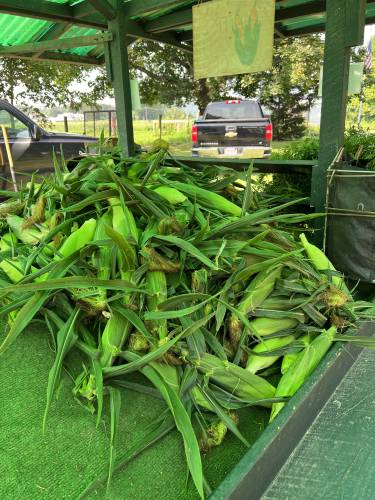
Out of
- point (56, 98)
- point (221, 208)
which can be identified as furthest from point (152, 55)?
point (221, 208)

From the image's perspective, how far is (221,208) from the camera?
1.71 metres

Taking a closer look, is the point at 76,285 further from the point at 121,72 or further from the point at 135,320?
the point at 121,72

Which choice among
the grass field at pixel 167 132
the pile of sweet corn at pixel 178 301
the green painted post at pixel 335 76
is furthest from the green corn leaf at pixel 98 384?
the grass field at pixel 167 132

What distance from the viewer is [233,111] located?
12.6m

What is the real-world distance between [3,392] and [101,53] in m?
4.43

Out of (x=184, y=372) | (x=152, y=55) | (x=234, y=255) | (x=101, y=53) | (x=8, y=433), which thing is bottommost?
(x=8, y=433)

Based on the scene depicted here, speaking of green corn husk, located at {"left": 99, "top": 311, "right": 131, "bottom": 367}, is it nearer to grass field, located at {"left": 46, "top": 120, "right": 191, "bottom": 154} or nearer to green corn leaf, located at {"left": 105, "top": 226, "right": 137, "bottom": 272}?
green corn leaf, located at {"left": 105, "top": 226, "right": 137, "bottom": 272}

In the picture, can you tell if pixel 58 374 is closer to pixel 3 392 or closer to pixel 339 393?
pixel 3 392

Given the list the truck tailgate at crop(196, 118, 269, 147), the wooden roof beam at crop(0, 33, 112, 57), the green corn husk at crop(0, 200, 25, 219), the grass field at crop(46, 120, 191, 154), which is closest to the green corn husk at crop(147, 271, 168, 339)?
the green corn husk at crop(0, 200, 25, 219)

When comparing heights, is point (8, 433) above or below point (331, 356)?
below

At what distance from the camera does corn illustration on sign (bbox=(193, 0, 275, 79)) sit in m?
2.72

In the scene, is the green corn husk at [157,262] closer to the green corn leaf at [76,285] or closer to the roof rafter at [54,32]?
the green corn leaf at [76,285]

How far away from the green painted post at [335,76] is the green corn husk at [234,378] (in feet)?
3.93

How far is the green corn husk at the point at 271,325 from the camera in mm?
1402
